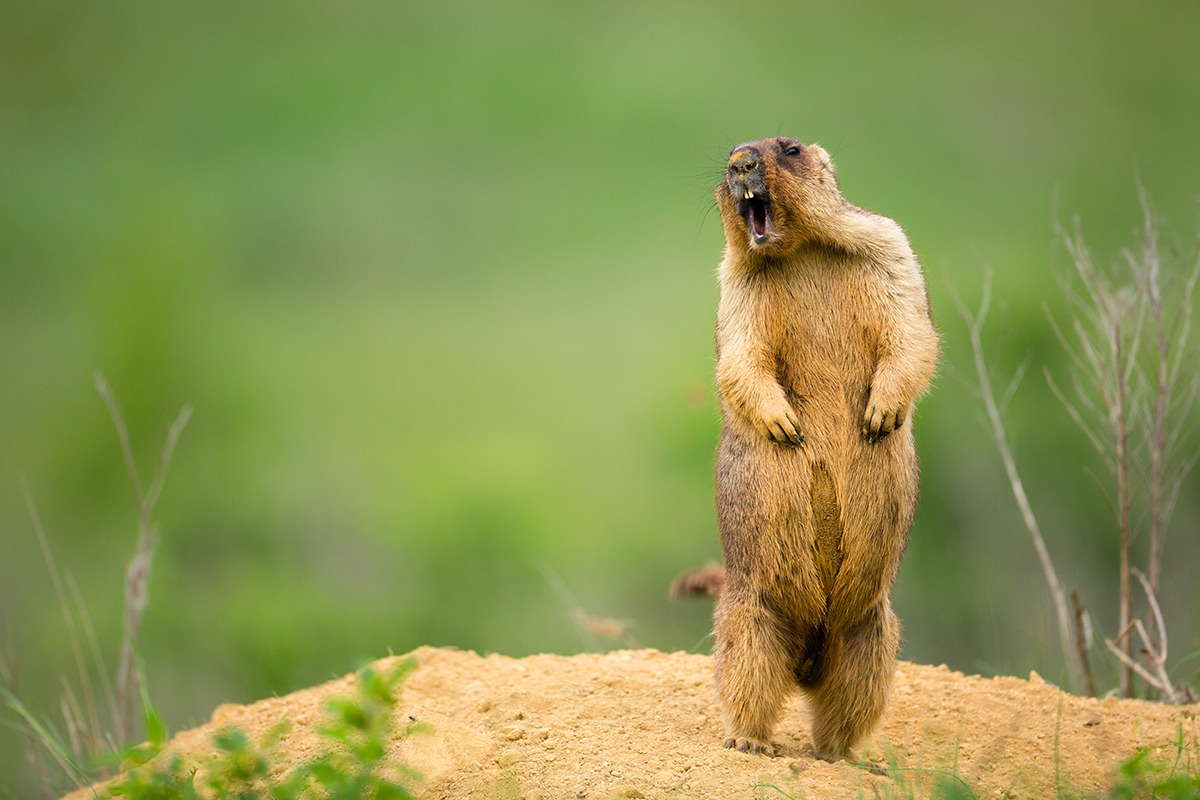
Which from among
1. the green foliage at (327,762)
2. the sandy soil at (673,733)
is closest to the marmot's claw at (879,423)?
the sandy soil at (673,733)

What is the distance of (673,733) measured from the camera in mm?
5316

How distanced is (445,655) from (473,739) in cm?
174

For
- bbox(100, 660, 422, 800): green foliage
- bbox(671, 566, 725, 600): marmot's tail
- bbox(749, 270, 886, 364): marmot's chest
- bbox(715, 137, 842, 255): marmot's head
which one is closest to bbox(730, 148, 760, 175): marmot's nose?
bbox(715, 137, 842, 255): marmot's head

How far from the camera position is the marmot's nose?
507 cm

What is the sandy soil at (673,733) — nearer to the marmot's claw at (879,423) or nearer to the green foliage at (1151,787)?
the green foliage at (1151,787)

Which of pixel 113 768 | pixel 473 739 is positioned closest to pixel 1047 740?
pixel 473 739

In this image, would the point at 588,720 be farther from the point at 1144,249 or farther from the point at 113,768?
the point at 1144,249

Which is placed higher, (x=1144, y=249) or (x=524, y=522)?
(x=1144, y=249)

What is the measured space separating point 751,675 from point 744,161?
2.23 m

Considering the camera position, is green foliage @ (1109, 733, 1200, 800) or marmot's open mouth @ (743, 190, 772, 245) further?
marmot's open mouth @ (743, 190, 772, 245)

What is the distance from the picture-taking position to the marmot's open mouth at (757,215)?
5.14 metres

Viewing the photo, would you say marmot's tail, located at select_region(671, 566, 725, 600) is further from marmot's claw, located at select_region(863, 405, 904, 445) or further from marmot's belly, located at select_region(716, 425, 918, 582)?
marmot's claw, located at select_region(863, 405, 904, 445)

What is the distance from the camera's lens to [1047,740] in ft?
17.8

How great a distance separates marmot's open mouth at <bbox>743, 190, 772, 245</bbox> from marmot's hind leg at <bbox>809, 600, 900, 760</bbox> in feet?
5.76
